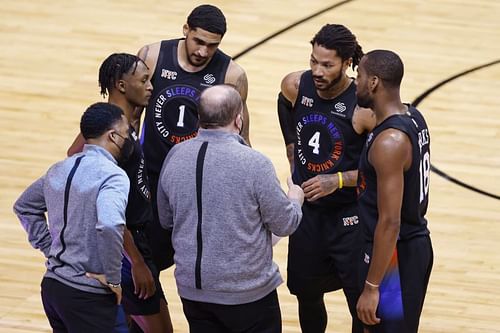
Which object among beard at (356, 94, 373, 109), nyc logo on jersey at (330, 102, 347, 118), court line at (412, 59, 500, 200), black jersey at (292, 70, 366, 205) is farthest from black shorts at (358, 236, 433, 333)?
court line at (412, 59, 500, 200)

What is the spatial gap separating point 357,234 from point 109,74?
1506 mm

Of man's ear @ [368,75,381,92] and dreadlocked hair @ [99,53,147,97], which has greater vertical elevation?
man's ear @ [368,75,381,92]

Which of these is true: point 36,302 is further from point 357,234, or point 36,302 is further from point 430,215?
point 430,215

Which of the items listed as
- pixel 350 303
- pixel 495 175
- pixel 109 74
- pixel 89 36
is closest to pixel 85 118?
pixel 109 74

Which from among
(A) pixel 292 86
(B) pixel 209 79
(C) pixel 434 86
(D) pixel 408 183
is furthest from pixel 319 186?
(C) pixel 434 86

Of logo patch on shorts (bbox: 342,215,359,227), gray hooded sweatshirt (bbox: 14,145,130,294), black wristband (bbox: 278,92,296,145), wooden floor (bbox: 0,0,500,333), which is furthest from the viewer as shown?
wooden floor (bbox: 0,0,500,333)

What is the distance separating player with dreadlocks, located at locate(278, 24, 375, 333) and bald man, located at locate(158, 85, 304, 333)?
2.75 feet

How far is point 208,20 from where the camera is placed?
6.11 m

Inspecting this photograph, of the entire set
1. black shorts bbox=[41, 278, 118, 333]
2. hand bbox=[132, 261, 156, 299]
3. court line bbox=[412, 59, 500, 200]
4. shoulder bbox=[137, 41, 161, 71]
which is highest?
shoulder bbox=[137, 41, 161, 71]

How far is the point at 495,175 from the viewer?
9.23 meters

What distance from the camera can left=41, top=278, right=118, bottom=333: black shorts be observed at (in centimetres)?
503

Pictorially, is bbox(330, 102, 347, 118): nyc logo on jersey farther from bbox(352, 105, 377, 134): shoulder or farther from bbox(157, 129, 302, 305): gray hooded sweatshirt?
bbox(157, 129, 302, 305): gray hooded sweatshirt

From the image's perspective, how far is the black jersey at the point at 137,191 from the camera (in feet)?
18.3

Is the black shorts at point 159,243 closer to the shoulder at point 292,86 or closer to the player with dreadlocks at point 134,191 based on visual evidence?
the player with dreadlocks at point 134,191
